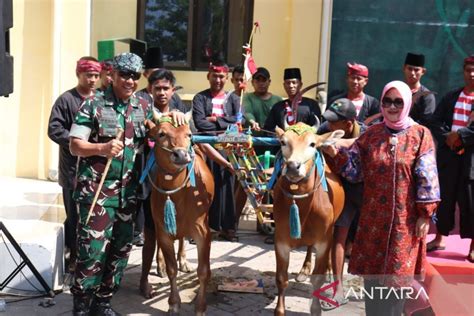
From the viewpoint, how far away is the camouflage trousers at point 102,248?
4.48m

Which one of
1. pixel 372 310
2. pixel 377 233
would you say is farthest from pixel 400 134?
pixel 372 310

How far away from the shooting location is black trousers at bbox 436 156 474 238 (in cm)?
616

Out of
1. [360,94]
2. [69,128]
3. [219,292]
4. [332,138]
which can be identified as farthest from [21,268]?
[360,94]

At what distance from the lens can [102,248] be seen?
451 centimetres

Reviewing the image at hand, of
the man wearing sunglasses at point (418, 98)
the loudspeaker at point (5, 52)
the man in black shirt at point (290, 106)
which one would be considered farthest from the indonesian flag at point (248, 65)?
the loudspeaker at point (5, 52)

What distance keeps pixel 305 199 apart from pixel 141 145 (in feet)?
4.46

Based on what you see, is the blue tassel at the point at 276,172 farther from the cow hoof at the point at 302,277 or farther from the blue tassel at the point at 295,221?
the cow hoof at the point at 302,277

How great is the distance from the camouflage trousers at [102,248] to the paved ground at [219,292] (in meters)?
0.50

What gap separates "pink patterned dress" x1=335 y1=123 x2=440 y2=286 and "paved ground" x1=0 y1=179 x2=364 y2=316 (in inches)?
46.3

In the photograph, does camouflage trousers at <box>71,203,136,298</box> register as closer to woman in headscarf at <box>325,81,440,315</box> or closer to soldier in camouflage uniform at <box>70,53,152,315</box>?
soldier in camouflage uniform at <box>70,53,152,315</box>

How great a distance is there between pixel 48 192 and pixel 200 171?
482 cm

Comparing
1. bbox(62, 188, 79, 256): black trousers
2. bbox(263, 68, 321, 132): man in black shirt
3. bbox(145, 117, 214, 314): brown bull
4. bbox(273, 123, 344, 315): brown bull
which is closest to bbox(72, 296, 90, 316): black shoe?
bbox(145, 117, 214, 314): brown bull

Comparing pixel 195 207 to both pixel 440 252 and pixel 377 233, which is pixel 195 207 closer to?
pixel 377 233

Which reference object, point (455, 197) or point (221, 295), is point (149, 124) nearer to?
point (221, 295)
